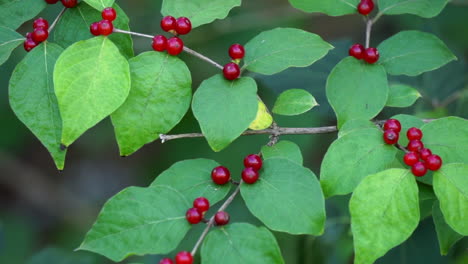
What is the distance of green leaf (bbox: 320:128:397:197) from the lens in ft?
2.59

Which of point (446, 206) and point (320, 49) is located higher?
A: point (320, 49)

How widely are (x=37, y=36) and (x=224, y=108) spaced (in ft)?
1.02

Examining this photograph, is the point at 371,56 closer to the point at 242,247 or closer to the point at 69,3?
the point at 242,247

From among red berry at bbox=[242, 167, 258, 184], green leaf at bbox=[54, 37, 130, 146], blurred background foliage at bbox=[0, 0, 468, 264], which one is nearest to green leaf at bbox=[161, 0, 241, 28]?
green leaf at bbox=[54, 37, 130, 146]

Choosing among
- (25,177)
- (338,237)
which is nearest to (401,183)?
(338,237)

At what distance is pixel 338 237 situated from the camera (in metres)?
1.64

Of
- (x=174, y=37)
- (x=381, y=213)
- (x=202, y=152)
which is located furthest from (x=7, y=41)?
(x=202, y=152)

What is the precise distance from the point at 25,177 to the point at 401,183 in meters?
2.40

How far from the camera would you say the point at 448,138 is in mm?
827

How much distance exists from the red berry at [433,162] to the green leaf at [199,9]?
0.36 m

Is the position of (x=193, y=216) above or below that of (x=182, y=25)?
below

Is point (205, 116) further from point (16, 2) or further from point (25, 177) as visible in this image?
point (25, 177)

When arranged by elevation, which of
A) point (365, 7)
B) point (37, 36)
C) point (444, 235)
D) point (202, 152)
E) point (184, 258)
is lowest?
point (202, 152)

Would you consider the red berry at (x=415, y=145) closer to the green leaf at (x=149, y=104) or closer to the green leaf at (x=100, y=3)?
the green leaf at (x=149, y=104)
